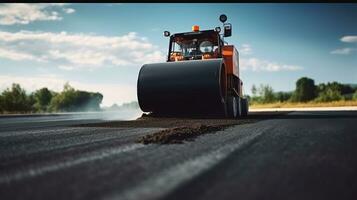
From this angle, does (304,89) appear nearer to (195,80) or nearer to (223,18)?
(223,18)

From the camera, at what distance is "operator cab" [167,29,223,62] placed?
10664 millimetres

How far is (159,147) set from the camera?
12.2 feet

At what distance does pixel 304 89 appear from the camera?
267 feet

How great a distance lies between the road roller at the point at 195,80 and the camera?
9.01 metres

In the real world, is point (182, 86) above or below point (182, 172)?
above

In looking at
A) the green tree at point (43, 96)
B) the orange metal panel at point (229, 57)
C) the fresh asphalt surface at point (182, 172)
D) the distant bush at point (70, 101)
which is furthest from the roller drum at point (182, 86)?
the green tree at point (43, 96)

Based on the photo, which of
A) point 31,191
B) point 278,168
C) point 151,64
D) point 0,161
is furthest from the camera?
point 151,64

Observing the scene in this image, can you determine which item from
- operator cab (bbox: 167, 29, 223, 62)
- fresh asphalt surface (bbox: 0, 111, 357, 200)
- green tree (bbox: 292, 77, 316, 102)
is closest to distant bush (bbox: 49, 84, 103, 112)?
green tree (bbox: 292, 77, 316, 102)

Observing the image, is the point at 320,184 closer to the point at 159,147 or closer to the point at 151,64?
the point at 159,147

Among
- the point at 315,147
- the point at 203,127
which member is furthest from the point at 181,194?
the point at 203,127

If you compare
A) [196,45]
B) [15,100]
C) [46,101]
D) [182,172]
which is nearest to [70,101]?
[46,101]

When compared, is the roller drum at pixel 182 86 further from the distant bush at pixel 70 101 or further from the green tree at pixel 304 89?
the green tree at pixel 304 89

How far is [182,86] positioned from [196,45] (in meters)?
2.46

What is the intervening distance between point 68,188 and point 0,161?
60.4 inches
